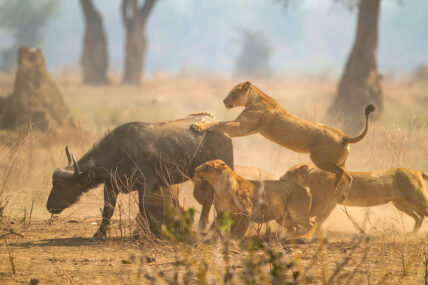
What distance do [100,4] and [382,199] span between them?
194108 mm

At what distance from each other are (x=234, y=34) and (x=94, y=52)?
512 ft

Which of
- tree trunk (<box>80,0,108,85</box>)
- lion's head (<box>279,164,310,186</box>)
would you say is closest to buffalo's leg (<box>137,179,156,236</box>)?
lion's head (<box>279,164,310,186</box>)

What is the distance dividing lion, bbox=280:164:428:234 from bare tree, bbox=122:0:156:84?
26120mm

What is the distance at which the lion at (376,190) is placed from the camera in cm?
669

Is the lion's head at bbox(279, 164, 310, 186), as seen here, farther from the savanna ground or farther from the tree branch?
the tree branch

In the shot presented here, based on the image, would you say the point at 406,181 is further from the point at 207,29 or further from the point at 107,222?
the point at 207,29

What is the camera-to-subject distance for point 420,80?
31.5 meters

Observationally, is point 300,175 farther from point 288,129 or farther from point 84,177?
point 84,177

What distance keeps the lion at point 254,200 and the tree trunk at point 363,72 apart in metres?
10.2

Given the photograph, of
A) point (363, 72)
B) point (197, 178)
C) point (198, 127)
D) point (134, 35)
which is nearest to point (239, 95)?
point (198, 127)

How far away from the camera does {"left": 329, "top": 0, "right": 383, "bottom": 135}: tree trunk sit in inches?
655

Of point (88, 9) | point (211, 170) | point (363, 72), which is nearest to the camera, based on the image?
point (211, 170)

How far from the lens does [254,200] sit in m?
6.22

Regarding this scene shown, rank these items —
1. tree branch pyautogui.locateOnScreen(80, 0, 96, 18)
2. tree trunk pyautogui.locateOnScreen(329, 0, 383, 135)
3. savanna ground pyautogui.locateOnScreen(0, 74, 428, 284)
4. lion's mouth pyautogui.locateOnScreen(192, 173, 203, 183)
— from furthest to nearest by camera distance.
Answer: tree branch pyautogui.locateOnScreen(80, 0, 96, 18) < tree trunk pyautogui.locateOnScreen(329, 0, 383, 135) < lion's mouth pyautogui.locateOnScreen(192, 173, 203, 183) < savanna ground pyautogui.locateOnScreen(0, 74, 428, 284)
